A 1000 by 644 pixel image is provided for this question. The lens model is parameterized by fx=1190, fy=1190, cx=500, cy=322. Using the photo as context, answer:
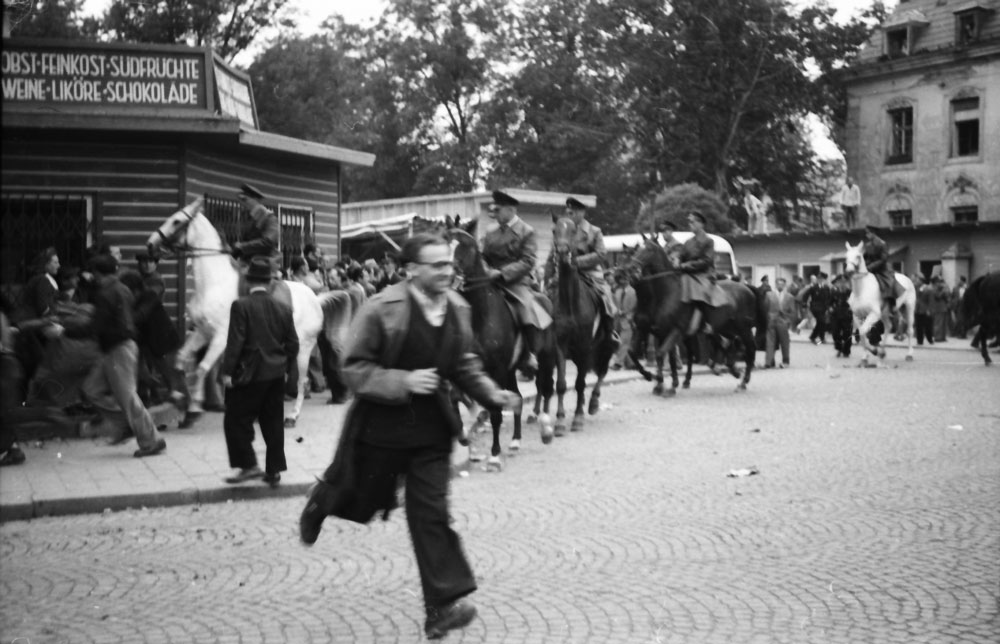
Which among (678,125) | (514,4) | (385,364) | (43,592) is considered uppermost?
(514,4)

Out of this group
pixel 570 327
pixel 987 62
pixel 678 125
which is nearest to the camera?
pixel 570 327

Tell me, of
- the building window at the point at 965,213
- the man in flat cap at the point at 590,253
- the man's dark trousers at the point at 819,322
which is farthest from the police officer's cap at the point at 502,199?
the building window at the point at 965,213

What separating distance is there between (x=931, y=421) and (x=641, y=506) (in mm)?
6339

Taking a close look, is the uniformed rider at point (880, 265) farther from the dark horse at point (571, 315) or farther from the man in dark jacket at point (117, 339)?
the man in dark jacket at point (117, 339)

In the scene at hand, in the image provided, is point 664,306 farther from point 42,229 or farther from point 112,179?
point 42,229

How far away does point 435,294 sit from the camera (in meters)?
5.85

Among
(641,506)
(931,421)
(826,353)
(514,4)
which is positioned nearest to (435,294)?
(641,506)

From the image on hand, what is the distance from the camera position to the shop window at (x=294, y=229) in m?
19.2

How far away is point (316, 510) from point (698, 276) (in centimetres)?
1226

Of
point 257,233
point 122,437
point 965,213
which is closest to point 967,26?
point 965,213

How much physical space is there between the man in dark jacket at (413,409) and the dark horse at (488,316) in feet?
16.6

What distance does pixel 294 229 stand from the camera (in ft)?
64.4

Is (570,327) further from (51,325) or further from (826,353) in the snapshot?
(826,353)

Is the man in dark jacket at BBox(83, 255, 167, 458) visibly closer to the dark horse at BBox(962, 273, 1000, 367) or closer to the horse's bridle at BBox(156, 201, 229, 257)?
the horse's bridle at BBox(156, 201, 229, 257)
